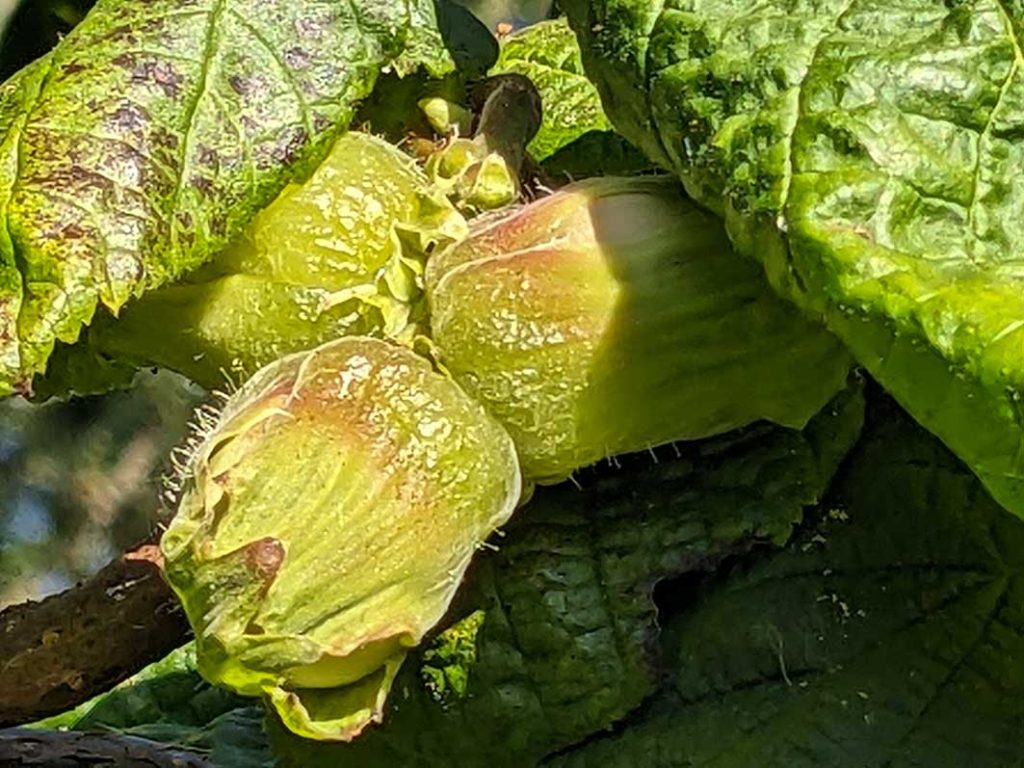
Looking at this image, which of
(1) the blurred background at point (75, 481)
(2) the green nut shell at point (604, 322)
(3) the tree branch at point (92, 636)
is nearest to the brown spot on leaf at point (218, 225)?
(2) the green nut shell at point (604, 322)

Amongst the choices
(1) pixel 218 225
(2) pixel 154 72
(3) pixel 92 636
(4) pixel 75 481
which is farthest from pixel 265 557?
(4) pixel 75 481

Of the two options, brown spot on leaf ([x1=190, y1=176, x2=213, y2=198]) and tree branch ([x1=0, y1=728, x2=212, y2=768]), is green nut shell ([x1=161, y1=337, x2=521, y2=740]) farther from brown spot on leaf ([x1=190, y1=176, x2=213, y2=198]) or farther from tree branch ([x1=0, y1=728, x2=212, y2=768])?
tree branch ([x1=0, y1=728, x2=212, y2=768])

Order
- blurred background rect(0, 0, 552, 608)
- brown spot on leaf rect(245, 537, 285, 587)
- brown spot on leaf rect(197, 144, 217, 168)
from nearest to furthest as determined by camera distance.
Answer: brown spot on leaf rect(245, 537, 285, 587) → brown spot on leaf rect(197, 144, 217, 168) → blurred background rect(0, 0, 552, 608)

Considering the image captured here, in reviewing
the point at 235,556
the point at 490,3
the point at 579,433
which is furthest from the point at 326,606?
the point at 490,3

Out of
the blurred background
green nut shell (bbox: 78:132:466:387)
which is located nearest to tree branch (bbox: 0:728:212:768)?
green nut shell (bbox: 78:132:466:387)

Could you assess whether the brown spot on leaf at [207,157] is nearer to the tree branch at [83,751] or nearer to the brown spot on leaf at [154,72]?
the brown spot on leaf at [154,72]

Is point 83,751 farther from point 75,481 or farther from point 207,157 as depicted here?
point 75,481
